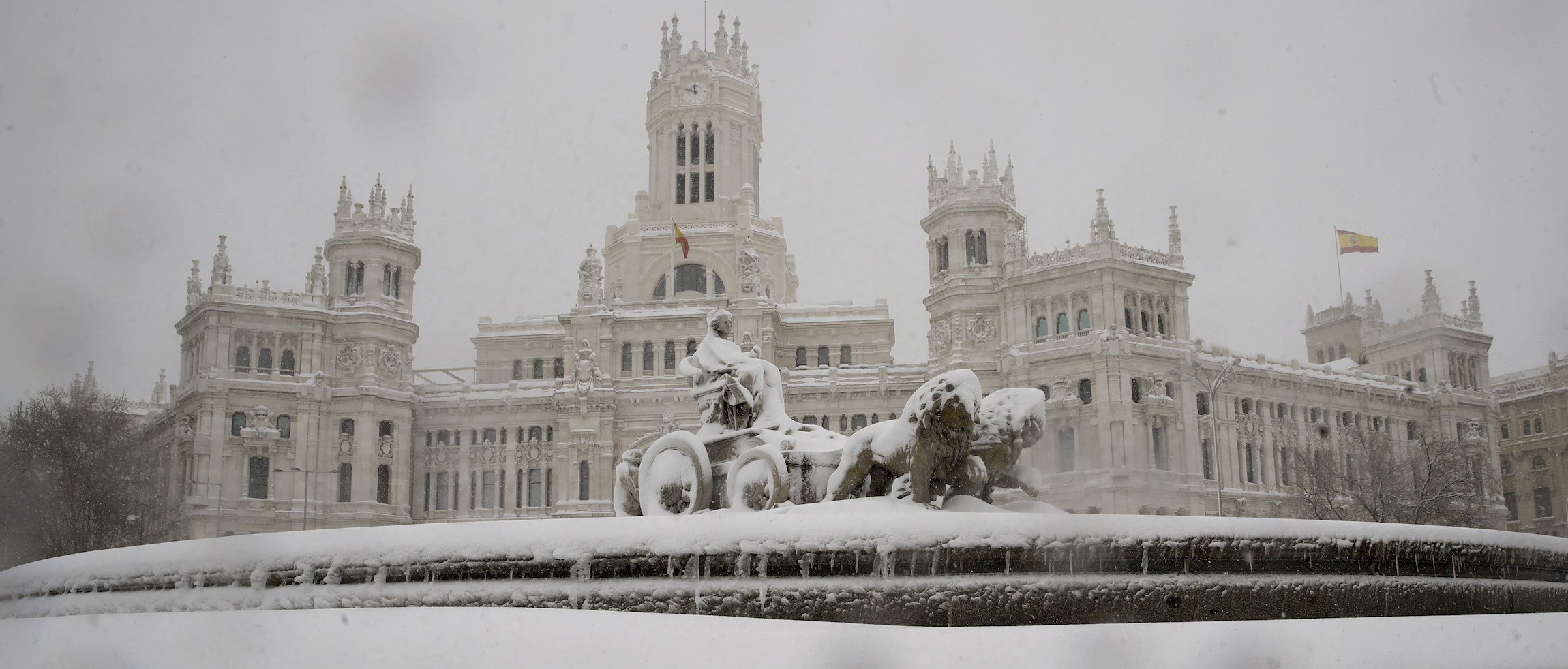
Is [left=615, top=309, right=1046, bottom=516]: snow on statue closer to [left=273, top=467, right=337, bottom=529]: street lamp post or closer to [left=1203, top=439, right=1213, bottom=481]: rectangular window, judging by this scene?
[left=1203, top=439, right=1213, bottom=481]: rectangular window

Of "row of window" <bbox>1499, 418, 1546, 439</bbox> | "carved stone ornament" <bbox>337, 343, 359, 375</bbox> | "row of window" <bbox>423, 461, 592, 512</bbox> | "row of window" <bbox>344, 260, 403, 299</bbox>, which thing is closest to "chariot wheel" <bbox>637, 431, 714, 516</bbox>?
"row of window" <bbox>423, 461, 592, 512</bbox>

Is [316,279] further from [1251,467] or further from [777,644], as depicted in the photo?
[777,644]

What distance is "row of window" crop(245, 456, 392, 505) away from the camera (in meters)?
63.4

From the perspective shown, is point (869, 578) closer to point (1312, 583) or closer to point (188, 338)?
point (1312, 583)

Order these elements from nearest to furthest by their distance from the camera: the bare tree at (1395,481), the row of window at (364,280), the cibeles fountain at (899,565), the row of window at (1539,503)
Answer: the cibeles fountain at (899,565)
the bare tree at (1395,481)
the row of window at (364,280)
the row of window at (1539,503)

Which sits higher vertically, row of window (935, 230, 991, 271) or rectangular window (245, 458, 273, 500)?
row of window (935, 230, 991, 271)

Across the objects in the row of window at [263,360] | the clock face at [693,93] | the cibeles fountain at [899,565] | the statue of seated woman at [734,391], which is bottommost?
the cibeles fountain at [899,565]

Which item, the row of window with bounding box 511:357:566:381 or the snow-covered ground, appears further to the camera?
the row of window with bounding box 511:357:566:381

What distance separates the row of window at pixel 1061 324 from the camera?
6266 cm

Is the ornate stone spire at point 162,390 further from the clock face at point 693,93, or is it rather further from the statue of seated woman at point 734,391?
the statue of seated woman at point 734,391

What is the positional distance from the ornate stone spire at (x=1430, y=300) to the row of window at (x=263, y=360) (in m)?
65.1

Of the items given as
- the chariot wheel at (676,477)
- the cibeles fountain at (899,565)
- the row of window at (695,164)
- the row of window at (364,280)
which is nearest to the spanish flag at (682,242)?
the row of window at (695,164)

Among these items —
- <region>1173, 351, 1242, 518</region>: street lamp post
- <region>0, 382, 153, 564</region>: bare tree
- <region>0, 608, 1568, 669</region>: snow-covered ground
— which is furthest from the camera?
<region>1173, 351, 1242, 518</region>: street lamp post

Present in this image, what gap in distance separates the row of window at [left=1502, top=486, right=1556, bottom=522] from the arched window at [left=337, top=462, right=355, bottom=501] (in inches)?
2537
